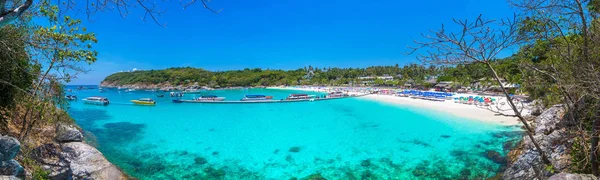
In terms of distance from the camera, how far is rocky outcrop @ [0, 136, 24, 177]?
469 cm

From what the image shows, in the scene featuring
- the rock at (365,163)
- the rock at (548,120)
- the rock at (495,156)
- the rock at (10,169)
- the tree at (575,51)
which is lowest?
the rock at (365,163)

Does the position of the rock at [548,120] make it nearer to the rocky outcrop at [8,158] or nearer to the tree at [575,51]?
the tree at [575,51]

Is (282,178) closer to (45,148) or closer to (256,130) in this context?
(45,148)

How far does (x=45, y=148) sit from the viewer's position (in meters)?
7.14

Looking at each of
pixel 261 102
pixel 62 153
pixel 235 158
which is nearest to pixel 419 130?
pixel 235 158

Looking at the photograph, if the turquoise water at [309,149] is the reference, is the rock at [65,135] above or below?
above

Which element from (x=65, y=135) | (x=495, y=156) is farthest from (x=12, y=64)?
(x=495, y=156)

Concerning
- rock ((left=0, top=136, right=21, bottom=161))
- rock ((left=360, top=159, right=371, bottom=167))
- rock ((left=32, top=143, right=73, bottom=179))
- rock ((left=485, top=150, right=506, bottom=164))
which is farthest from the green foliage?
rock ((left=485, top=150, right=506, bottom=164))

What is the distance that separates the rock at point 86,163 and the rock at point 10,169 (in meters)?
2.21

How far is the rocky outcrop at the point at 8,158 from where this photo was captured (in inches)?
185

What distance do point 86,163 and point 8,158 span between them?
2.86 meters

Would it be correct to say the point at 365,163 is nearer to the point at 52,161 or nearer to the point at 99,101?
the point at 52,161

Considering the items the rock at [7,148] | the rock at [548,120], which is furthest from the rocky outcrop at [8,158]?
the rock at [548,120]

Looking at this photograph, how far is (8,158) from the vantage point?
4.89m
